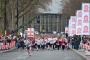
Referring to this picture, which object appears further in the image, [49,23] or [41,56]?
[49,23]

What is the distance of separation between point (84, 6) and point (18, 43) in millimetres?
26593

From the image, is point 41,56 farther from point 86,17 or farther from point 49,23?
point 49,23

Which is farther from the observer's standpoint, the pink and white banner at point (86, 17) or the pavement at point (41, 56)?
the pink and white banner at point (86, 17)

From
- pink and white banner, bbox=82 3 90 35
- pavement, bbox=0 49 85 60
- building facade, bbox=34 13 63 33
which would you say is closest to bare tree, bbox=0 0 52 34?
pavement, bbox=0 49 85 60

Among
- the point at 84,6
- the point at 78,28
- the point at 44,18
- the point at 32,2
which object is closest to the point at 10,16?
the point at 32,2

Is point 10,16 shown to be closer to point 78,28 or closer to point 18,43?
point 18,43

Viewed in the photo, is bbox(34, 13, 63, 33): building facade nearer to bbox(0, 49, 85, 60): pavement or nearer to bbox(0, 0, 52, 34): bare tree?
bbox(0, 0, 52, 34): bare tree

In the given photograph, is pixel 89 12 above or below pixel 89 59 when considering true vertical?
above

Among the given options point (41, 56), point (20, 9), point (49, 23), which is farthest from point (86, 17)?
point (49, 23)

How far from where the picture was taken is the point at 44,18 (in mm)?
175250

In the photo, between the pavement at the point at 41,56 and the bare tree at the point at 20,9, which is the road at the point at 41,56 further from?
the bare tree at the point at 20,9

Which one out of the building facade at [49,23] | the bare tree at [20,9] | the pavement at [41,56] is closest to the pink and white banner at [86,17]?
the pavement at [41,56]

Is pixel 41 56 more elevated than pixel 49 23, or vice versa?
pixel 49 23

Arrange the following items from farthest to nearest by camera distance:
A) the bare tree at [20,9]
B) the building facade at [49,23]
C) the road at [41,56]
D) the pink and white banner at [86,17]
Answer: the building facade at [49,23] < the bare tree at [20,9] < the pink and white banner at [86,17] < the road at [41,56]
